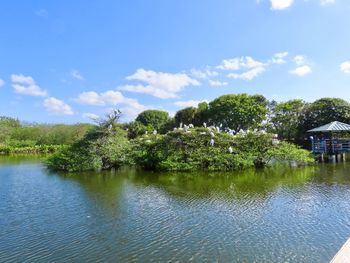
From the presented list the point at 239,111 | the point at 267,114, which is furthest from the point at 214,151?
the point at 267,114

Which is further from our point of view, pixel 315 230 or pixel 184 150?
pixel 184 150

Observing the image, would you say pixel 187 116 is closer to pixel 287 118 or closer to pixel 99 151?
pixel 287 118

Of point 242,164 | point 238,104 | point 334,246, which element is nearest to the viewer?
point 334,246

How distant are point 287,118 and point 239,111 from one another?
17.9 feet

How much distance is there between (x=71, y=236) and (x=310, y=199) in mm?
8055

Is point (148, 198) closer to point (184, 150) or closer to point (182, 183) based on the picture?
point (182, 183)

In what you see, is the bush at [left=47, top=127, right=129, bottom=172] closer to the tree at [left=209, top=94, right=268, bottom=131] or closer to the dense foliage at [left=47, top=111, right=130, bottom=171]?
the dense foliage at [left=47, top=111, right=130, bottom=171]

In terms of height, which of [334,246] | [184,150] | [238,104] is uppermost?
[238,104]

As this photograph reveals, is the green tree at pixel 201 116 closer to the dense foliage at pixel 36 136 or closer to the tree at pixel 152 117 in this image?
the tree at pixel 152 117

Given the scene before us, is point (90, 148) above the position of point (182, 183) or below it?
above

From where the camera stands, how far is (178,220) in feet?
31.8

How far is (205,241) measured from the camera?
7914 mm

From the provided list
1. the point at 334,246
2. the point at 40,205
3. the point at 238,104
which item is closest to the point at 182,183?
the point at 40,205

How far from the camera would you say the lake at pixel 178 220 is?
7.33 metres
